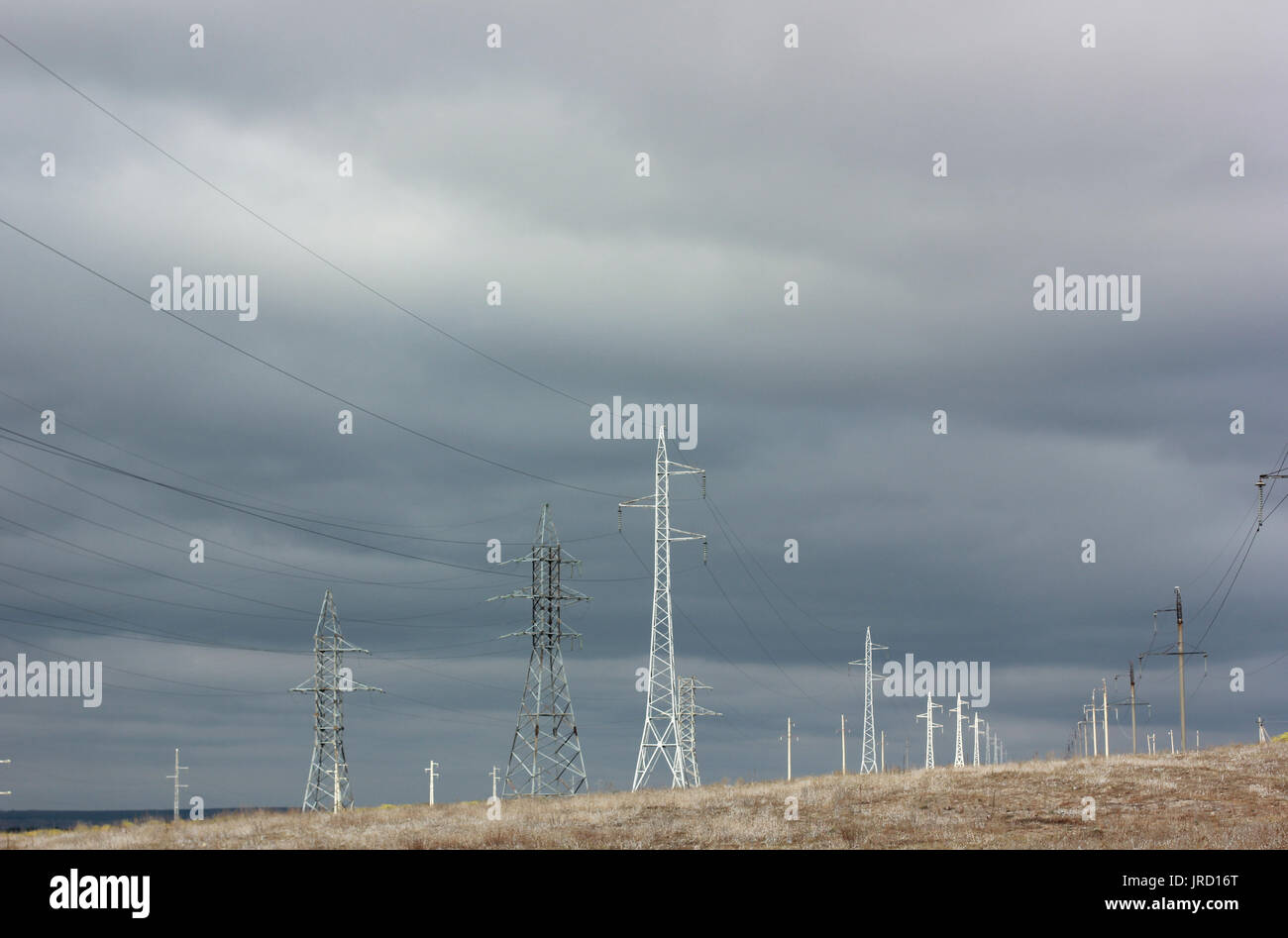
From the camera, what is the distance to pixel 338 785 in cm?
8538

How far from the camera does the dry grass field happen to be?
37.0 metres

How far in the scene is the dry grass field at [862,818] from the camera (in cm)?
3703

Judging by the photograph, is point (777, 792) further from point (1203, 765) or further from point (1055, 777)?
point (1203, 765)

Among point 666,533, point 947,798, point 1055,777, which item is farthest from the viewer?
point 666,533

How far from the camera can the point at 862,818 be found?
139ft

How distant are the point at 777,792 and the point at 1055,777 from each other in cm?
1096
